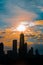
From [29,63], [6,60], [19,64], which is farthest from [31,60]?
[6,60]

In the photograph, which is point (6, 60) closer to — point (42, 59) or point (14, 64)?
point (14, 64)

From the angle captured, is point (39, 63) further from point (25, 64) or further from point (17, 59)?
point (17, 59)

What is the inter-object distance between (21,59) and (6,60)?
774 cm

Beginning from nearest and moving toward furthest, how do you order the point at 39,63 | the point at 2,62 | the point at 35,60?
the point at 39,63, the point at 35,60, the point at 2,62

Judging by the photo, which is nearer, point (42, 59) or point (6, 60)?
point (42, 59)

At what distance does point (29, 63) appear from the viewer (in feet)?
314

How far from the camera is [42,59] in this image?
91312 millimetres

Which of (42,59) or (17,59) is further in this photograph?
(17,59)

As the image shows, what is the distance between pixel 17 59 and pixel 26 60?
7134 mm

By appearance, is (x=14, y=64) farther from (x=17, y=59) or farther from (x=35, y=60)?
(x=35, y=60)

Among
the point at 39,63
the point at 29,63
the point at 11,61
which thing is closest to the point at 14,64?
the point at 11,61

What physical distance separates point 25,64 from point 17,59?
1005 centimetres

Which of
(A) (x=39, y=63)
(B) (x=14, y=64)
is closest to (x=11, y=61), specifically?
(B) (x=14, y=64)

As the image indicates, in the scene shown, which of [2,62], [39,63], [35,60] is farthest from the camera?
[2,62]
